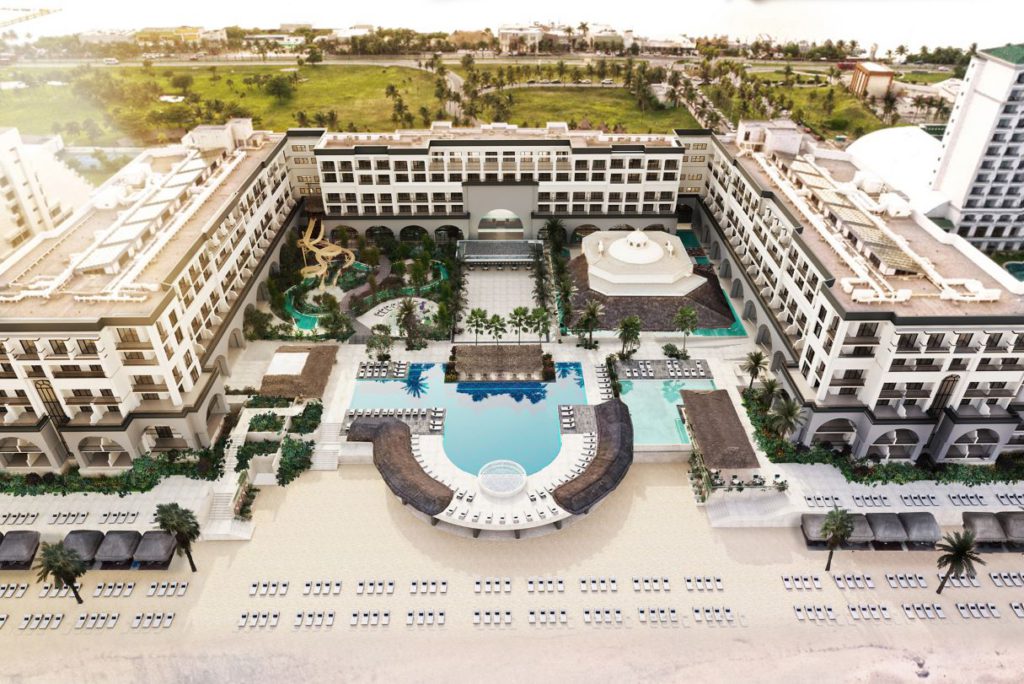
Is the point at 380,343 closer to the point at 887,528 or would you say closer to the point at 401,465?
the point at 401,465

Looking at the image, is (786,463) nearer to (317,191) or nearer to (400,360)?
(400,360)

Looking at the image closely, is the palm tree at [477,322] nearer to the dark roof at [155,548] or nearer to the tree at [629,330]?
the tree at [629,330]

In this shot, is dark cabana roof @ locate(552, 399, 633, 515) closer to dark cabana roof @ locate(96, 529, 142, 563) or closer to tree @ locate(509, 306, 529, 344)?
→ tree @ locate(509, 306, 529, 344)

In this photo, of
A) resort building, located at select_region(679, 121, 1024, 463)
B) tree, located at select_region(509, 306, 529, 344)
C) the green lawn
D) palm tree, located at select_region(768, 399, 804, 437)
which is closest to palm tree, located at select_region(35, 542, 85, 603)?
tree, located at select_region(509, 306, 529, 344)

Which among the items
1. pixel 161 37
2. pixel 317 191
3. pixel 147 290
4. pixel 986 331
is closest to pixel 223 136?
pixel 317 191

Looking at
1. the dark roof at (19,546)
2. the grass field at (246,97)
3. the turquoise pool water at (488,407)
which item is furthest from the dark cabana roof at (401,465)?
the grass field at (246,97)

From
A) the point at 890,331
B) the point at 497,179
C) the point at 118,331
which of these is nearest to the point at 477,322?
the point at 497,179
